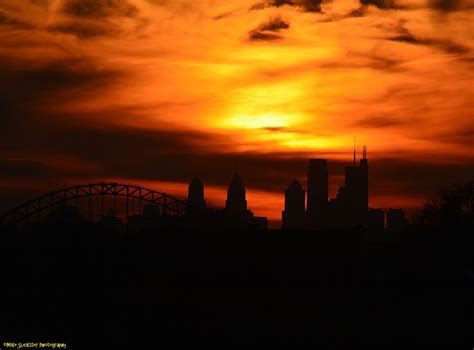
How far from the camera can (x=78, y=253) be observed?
281 feet

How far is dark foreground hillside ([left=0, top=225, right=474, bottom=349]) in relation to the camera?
5775 cm

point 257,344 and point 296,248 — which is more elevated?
point 296,248

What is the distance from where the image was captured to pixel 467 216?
11006 cm

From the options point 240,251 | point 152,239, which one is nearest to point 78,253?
point 152,239

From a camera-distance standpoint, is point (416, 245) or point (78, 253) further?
point (416, 245)

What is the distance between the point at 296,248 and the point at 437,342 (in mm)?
15041

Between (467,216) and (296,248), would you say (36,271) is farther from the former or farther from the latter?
(467,216)

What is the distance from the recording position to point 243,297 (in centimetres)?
6103

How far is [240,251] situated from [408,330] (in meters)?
15.2

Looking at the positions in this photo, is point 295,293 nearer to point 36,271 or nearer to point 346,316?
point 346,316

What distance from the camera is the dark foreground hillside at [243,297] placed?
57750 millimetres

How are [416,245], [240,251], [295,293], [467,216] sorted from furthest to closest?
1. [467,216]
2. [416,245]
3. [240,251]
4. [295,293]

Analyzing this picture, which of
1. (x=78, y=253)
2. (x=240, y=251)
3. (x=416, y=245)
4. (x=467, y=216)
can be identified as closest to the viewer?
(x=240, y=251)

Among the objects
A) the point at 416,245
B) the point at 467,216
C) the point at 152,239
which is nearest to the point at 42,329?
the point at 152,239
